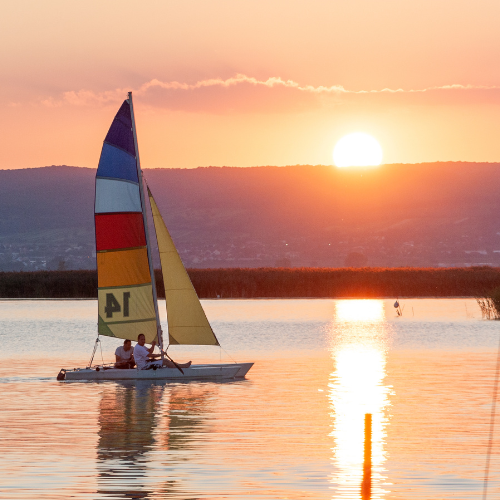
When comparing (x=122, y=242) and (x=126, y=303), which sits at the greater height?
(x=122, y=242)

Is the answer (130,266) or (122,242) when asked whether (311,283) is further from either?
(122,242)

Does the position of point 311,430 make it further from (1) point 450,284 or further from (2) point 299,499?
(1) point 450,284

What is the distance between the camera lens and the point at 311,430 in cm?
2284

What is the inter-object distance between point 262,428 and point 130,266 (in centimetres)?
1174

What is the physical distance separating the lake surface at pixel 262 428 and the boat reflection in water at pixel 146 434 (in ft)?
0.10

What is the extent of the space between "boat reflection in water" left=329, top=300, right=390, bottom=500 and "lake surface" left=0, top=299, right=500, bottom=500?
5 cm

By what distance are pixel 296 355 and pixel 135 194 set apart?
1353cm

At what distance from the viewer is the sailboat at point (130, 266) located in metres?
33.1

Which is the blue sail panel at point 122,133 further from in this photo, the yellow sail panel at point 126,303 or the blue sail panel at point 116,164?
the yellow sail panel at point 126,303

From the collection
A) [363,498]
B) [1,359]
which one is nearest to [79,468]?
[363,498]

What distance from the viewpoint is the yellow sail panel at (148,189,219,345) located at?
1305 inches

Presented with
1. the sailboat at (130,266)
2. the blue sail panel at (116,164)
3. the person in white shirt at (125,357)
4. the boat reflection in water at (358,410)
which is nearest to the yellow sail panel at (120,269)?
the sailboat at (130,266)

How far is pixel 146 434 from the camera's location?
72.2ft

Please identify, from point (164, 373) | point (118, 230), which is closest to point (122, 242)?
point (118, 230)
